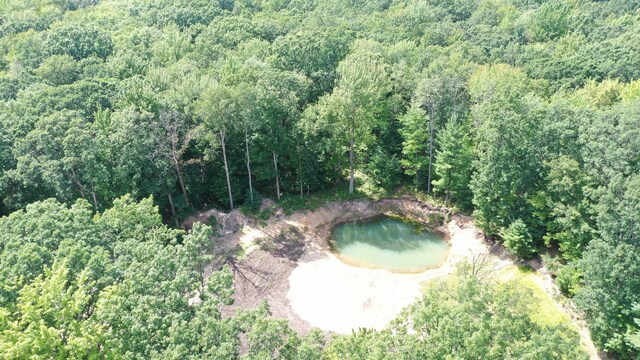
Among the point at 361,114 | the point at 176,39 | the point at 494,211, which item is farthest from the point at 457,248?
the point at 176,39

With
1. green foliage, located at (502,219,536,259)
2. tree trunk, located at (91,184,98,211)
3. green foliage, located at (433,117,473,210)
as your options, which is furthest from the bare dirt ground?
tree trunk, located at (91,184,98,211)

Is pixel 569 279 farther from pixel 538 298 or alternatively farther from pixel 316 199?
pixel 316 199

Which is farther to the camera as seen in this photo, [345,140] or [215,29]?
[215,29]

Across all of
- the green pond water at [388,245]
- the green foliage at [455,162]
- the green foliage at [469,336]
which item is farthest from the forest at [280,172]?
the green pond water at [388,245]

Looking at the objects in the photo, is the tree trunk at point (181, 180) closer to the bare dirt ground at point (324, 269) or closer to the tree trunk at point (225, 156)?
the bare dirt ground at point (324, 269)

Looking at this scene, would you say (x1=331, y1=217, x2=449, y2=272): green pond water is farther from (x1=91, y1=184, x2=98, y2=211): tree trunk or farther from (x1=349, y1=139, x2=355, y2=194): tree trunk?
(x1=91, y1=184, x2=98, y2=211): tree trunk

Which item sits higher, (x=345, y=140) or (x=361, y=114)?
(x=361, y=114)

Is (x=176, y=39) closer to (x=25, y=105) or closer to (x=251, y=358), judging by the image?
(x=25, y=105)
